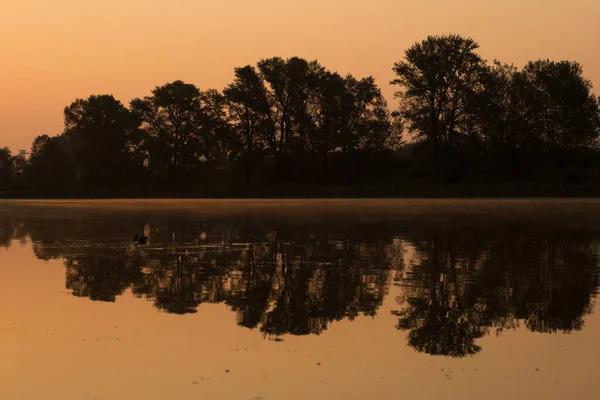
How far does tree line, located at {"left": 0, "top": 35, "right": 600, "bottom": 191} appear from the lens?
340 feet

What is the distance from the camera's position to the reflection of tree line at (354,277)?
12438mm

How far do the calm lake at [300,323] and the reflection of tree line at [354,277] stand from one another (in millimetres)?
64

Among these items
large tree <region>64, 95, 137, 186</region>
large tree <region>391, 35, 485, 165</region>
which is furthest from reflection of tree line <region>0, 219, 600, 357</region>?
large tree <region>64, 95, 137, 186</region>

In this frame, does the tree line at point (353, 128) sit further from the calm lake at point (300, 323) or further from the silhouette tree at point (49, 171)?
the calm lake at point (300, 323)

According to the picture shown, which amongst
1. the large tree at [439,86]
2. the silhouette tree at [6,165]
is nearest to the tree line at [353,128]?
the large tree at [439,86]

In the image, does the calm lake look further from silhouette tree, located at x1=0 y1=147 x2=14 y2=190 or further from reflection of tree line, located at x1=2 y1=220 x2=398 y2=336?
silhouette tree, located at x1=0 y1=147 x2=14 y2=190

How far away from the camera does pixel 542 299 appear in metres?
14.4

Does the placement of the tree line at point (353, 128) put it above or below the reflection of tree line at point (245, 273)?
above

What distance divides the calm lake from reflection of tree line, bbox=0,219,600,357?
6 cm

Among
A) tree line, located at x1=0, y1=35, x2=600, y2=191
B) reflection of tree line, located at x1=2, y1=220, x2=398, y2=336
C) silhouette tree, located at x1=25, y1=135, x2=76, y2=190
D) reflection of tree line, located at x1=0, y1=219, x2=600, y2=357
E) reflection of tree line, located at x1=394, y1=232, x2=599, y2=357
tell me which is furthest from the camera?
silhouette tree, located at x1=25, y1=135, x2=76, y2=190

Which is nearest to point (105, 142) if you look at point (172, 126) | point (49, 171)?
point (172, 126)

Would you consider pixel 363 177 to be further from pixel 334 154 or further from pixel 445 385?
pixel 445 385

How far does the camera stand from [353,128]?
111688mm

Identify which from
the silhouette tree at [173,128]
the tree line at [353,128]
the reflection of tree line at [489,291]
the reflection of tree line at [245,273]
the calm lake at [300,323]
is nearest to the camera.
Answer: the calm lake at [300,323]
